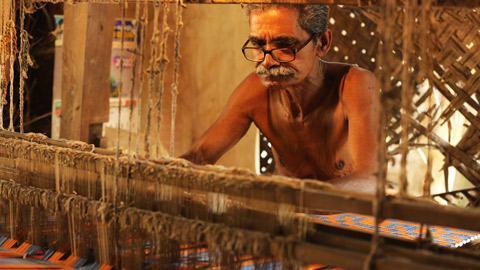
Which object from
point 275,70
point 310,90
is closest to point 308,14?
point 275,70

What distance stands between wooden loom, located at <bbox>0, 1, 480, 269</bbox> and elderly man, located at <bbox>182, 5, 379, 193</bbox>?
2.27 ft

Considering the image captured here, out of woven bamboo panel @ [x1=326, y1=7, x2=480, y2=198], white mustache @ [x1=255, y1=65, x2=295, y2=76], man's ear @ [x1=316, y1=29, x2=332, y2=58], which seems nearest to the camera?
white mustache @ [x1=255, y1=65, x2=295, y2=76]

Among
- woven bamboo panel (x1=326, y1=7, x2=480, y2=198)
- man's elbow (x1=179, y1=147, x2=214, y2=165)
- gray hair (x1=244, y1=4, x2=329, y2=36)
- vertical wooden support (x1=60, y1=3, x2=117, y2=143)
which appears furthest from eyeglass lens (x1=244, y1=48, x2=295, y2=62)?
woven bamboo panel (x1=326, y1=7, x2=480, y2=198)

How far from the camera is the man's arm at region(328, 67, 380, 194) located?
2406 millimetres

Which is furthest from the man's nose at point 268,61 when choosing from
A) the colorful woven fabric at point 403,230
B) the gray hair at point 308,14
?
the colorful woven fabric at point 403,230

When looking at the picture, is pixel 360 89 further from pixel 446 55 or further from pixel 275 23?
pixel 446 55

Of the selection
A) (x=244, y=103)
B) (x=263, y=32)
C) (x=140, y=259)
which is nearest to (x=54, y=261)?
(x=140, y=259)

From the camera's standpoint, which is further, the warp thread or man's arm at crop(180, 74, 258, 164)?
man's arm at crop(180, 74, 258, 164)

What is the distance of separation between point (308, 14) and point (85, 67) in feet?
4.52

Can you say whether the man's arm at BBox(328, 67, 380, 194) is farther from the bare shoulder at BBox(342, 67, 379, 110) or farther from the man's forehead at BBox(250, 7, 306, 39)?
the man's forehead at BBox(250, 7, 306, 39)

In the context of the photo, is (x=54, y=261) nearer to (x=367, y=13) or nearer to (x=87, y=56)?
(x=87, y=56)

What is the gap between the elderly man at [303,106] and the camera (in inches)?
98.1

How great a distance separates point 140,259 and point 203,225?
0.28 meters

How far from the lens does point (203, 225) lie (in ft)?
5.04
